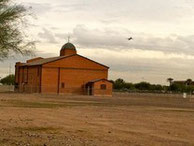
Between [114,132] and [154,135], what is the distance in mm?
1659

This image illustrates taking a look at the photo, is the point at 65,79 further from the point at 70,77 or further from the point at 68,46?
the point at 68,46

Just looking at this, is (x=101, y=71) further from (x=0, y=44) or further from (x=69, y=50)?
(x=0, y=44)

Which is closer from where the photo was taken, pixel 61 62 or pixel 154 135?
pixel 154 135

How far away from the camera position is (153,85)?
161125 mm

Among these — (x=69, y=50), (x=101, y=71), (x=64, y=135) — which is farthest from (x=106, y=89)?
(x=64, y=135)

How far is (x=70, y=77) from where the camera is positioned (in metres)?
92.4

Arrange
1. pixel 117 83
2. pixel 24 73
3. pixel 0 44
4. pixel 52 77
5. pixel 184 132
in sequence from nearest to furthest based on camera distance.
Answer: pixel 184 132
pixel 0 44
pixel 52 77
pixel 24 73
pixel 117 83

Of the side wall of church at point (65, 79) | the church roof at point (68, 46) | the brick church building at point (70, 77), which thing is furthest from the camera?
the church roof at point (68, 46)

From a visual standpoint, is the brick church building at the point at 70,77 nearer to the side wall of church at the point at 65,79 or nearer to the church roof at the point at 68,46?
the side wall of church at the point at 65,79

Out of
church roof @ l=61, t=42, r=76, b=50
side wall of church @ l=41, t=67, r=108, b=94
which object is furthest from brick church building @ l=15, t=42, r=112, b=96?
church roof @ l=61, t=42, r=76, b=50

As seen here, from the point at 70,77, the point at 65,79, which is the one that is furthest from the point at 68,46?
the point at 65,79

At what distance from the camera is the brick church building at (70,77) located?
297 feet

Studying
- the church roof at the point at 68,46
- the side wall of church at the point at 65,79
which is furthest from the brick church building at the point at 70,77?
the church roof at the point at 68,46

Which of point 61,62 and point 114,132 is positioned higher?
point 61,62
